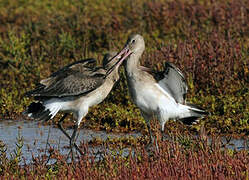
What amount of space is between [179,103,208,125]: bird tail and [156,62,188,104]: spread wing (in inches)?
5.8

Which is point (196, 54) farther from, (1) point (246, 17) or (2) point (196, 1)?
(2) point (196, 1)

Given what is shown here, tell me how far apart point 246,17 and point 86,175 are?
26.6ft

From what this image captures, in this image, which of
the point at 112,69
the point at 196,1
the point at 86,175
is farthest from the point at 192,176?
the point at 196,1

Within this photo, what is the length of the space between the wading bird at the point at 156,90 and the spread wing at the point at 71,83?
581 mm

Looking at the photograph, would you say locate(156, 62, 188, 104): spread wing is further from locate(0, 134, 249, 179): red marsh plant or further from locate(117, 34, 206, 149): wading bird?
locate(0, 134, 249, 179): red marsh plant

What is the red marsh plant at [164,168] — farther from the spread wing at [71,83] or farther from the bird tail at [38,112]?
the spread wing at [71,83]

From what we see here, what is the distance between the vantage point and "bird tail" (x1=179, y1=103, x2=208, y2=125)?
311 inches

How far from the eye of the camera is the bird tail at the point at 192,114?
25.9 feet

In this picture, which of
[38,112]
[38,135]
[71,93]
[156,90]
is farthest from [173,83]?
[38,135]

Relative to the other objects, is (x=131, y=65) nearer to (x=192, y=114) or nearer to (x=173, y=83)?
(x=173, y=83)

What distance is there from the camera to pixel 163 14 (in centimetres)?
1359

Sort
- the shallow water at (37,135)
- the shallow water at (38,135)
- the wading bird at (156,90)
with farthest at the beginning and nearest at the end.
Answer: the shallow water at (37,135)
the shallow water at (38,135)
the wading bird at (156,90)

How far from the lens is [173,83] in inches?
297

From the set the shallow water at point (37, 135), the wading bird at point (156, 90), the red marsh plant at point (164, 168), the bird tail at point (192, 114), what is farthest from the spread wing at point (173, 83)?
the red marsh plant at point (164, 168)
